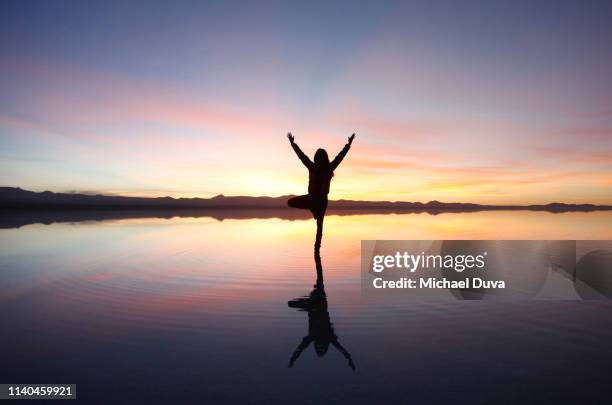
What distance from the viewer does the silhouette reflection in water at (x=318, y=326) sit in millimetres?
5754

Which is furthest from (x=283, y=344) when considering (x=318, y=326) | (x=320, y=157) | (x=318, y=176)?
(x=320, y=157)

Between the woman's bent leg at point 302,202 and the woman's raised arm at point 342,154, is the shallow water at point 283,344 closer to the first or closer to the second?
the woman's bent leg at point 302,202

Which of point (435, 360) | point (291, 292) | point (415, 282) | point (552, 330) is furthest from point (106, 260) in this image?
point (552, 330)

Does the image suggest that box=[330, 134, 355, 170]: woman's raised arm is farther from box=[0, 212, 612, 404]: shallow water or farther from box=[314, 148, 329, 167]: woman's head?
box=[0, 212, 612, 404]: shallow water

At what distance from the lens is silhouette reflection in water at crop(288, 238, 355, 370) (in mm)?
5754

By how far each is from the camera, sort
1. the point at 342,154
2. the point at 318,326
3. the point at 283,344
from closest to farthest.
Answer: the point at 283,344
the point at 318,326
the point at 342,154

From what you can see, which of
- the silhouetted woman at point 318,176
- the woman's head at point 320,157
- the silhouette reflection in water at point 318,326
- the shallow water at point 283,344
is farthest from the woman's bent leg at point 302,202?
the silhouette reflection in water at point 318,326

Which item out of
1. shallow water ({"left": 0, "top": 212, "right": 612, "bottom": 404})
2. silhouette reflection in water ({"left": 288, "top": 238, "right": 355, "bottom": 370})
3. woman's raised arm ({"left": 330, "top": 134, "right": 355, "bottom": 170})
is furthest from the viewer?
woman's raised arm ({"left": 330, "top": 134, "right": 355, "bottom": 170})

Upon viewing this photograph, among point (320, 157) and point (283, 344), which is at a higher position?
point (320, 157)

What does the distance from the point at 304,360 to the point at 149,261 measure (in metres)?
11.4

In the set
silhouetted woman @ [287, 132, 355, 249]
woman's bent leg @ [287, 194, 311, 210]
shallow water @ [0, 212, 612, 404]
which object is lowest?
shallow water @ [0, 212, 612, 404]

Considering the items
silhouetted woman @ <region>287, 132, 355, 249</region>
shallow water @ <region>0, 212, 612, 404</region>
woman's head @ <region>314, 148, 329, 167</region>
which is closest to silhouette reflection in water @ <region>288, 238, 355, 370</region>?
shallow water @ <region>0, 212, 612, 404</region>

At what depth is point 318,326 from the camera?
6.98m

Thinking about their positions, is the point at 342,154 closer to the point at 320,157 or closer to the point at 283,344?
the point at 320,157
